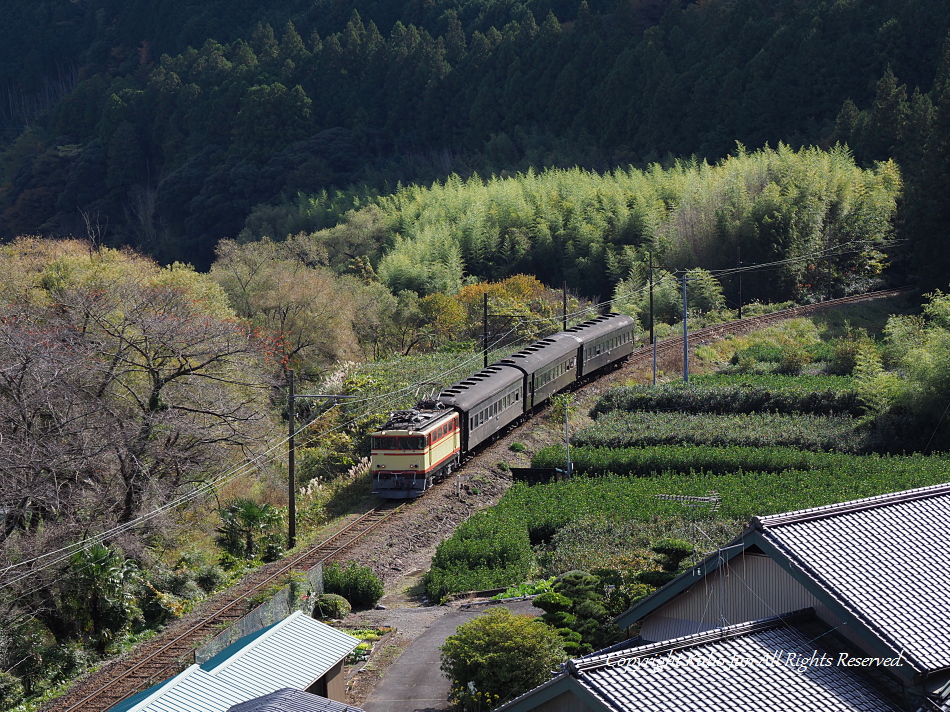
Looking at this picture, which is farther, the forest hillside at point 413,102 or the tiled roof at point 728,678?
the forest hillside at point 413,102

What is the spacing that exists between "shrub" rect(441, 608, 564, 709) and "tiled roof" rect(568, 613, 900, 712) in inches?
264

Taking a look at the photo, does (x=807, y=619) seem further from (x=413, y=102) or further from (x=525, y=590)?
(x=413, y=102)

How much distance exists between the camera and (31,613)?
832 inches

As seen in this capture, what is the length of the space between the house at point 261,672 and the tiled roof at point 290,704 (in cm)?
116

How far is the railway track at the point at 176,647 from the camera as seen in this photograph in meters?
18.7

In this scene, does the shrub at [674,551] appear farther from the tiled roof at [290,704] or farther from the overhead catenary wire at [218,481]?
the overhead catenary wire at [218,481]

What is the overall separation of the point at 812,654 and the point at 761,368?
1360 inches

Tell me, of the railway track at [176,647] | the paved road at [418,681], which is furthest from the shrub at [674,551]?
the railway track at [176,647]

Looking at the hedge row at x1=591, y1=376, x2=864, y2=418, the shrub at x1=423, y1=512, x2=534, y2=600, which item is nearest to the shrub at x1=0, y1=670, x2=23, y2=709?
the shrub at x1=423, y1=512, x2=534, y2=600

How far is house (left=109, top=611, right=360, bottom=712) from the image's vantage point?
48.0ft

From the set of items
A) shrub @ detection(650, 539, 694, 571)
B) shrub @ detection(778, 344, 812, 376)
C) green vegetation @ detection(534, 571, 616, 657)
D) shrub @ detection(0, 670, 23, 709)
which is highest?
shrub @ detection(650, 539, 694, 571)

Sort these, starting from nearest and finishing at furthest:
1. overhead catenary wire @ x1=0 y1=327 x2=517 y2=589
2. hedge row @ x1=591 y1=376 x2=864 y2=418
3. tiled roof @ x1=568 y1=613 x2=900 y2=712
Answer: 1. tiled roof @ x1=568 y1=613 x2=900 y2=712
2. overhead catenary wire @ x1=0 y1=327 x2=517 y2=589
3. hedge row @ x1=591 y1=376 x2=864 y2=418

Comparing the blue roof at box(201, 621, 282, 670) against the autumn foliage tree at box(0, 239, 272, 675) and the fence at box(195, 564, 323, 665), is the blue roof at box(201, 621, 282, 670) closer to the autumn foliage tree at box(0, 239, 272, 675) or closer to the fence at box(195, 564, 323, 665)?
the fence at box(195, 564, 323, 665)

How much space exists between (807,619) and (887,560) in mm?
1247
